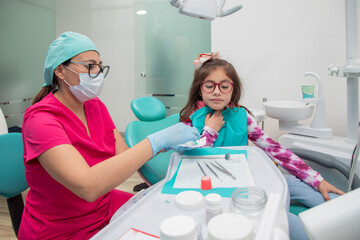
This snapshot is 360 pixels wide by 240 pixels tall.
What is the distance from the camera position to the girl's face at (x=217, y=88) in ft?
4.12

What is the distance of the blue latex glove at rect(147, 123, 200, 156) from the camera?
2.81 ft

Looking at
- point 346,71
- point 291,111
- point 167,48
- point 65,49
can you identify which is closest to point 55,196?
point 65,49

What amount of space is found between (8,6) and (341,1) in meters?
3.22

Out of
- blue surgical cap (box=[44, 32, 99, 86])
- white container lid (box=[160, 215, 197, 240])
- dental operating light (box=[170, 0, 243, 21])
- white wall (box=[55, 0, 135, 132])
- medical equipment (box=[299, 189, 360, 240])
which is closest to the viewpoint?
medical equipment (box=[299, 189, 360, 240])

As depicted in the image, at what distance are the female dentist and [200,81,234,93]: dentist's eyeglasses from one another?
348 mm

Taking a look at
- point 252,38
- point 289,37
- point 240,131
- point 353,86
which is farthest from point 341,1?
point 240,131

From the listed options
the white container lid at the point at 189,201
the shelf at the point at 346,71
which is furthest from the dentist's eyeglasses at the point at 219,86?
the white container lid at the point at 189,201

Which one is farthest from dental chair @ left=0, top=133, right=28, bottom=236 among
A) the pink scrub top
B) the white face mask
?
the white face mask

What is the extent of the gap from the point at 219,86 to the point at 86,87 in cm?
61

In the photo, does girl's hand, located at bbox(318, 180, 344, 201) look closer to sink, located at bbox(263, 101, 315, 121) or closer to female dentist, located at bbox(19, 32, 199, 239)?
female dentist, located at bbox(19, 32, 199, 239)

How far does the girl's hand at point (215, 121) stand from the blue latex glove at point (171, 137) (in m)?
0.28

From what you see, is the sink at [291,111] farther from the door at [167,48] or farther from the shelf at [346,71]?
the door at [167,48]

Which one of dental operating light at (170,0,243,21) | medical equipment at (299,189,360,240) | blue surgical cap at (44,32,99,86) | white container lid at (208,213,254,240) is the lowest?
white container lid at (208,213,254,240)

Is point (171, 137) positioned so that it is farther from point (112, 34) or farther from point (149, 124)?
point (112, 34)
